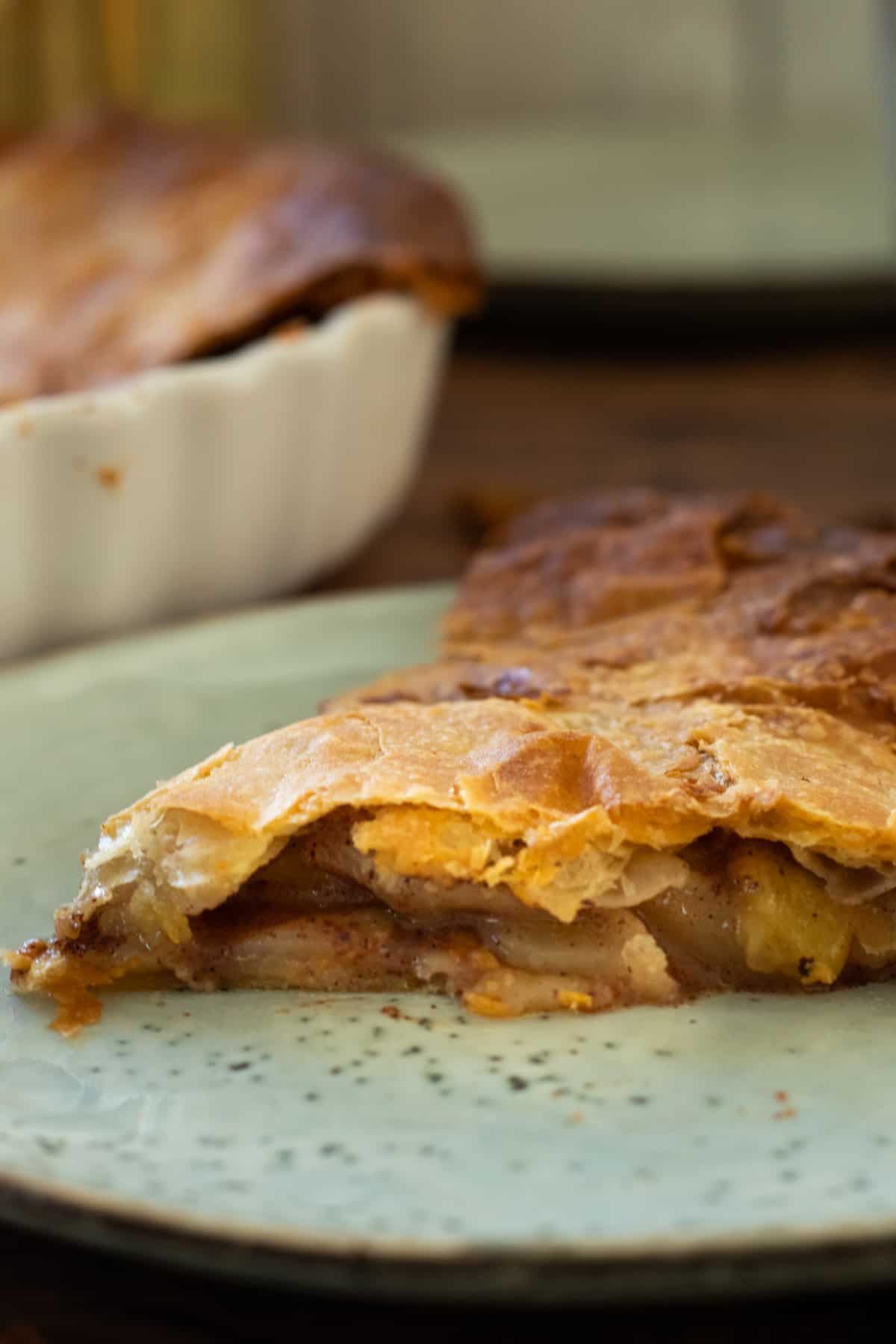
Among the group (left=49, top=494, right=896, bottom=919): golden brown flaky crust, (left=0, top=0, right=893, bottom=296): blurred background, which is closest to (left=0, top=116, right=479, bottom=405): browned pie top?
(left=49, top=494, right=896, bottom=919): golden brown flaky crust

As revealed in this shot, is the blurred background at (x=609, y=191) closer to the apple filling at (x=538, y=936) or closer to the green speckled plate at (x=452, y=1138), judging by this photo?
the apple filling at (x=538, y=936)

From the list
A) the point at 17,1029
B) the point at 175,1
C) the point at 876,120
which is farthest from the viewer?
the point at 876,120

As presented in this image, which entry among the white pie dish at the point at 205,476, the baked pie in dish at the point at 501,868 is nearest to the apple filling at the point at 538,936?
the baked pie in dish at the point at 501,868

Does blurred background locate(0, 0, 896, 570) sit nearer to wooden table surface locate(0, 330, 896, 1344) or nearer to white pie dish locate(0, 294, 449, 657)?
wooden table surface locate(0, 330, 896, 1344)

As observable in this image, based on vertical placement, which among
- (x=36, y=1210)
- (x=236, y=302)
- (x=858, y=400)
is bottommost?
(x=858, y=400)

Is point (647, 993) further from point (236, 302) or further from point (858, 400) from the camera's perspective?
point (858, 400)

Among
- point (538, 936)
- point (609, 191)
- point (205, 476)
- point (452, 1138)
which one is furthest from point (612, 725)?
point (609, 191)

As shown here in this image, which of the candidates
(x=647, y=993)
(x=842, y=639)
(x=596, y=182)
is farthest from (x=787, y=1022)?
(x=596, y=182)
